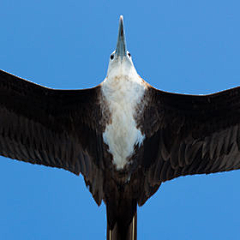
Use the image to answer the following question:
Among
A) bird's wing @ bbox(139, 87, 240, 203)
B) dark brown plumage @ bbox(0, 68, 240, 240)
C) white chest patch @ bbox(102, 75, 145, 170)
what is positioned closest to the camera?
white chest patch @ bbox(102, 75, 145, 170)

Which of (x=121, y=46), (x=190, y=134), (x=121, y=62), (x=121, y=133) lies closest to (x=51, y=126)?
(x=121, y=133)

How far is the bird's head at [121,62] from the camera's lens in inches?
270

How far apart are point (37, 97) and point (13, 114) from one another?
0.39 m

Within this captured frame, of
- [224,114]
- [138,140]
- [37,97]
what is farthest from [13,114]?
[224,114]

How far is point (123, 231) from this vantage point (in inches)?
265

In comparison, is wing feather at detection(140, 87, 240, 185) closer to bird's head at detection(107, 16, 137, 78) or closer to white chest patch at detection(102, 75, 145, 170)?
white chest patch at detection(102, 75, 145, 170)

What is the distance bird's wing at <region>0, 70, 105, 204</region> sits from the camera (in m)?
6.94

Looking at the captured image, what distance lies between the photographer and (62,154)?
726 cm

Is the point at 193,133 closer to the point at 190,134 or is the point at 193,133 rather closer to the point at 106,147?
the point at 190,134

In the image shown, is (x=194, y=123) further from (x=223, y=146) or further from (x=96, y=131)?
(x=96, y=131)

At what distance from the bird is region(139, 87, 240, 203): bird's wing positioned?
0.01 meters

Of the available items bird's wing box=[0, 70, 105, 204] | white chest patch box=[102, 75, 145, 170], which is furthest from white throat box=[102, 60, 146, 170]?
bird's wing box=[0, 70, 105, 204]

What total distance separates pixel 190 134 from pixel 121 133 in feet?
3.21

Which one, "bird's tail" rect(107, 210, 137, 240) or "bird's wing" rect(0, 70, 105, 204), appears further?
"bird's wing" rect(0, 70, 105, 204)
